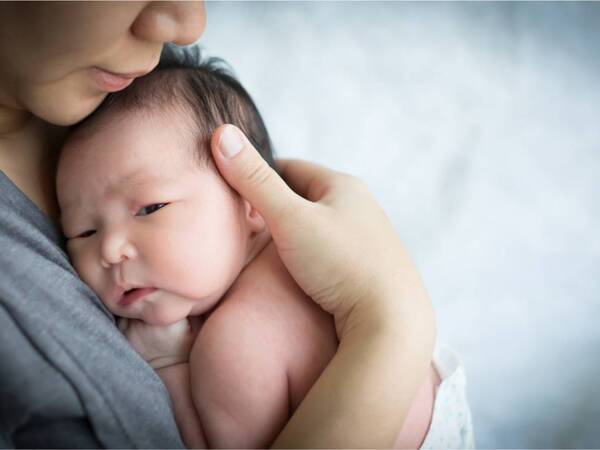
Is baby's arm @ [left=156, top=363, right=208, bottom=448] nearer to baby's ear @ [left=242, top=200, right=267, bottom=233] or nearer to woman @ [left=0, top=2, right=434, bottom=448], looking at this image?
woman @ [left=0, top=2, right=434, bottom=448]

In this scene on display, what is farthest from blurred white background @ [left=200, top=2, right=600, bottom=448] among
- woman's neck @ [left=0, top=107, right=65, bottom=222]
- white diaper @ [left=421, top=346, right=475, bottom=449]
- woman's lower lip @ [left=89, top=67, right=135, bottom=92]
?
woman's lower lip @ [left=89, top=67, right=135, bottom=92]

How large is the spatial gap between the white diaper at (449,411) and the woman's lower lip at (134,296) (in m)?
0.46

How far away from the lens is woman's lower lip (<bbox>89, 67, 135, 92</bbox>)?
2.45 ft

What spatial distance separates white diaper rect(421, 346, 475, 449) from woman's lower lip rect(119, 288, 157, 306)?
0.46m

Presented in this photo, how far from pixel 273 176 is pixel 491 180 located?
74 centimetres

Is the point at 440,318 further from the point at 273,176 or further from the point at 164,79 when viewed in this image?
the point at 164,79

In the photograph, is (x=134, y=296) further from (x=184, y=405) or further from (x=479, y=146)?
(x=479, y=146)

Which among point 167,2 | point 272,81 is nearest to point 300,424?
point 167,2

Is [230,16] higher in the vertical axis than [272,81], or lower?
higher

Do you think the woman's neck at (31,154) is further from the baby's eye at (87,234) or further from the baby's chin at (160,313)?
the baby's chin at (160,313)

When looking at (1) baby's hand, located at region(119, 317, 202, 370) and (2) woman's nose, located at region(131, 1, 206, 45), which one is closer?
(2) woman's nose, located at region(131, 1, 206, 45)

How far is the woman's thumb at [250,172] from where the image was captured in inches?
34.4

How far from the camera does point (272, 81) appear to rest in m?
1.54

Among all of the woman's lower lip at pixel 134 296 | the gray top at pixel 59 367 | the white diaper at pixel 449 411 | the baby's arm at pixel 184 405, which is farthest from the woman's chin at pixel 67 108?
the white diaper at pixel 449 411
